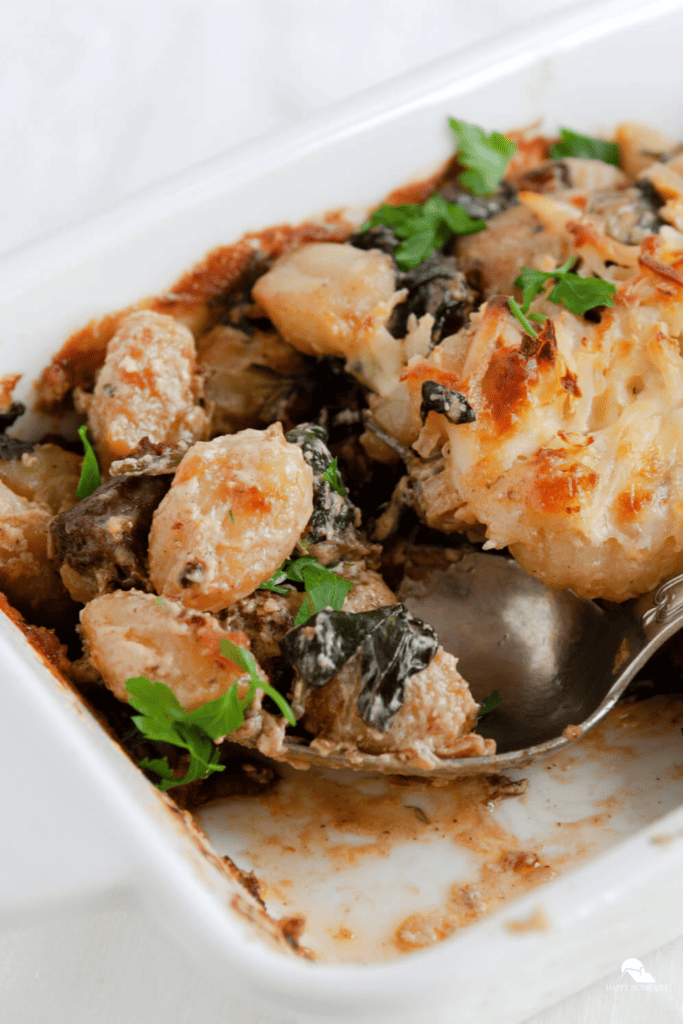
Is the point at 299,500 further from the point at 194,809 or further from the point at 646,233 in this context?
the point at 646,233

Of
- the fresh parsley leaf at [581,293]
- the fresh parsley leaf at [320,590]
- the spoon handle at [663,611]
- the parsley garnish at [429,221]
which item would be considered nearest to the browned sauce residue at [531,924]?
the fresh parsley leaf at [320,590]

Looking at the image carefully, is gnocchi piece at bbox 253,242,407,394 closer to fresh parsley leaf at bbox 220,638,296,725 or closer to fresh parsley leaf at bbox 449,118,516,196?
fresh parsley leaf at bbox 449,118,516,196

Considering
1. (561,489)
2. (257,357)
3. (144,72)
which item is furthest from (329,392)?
(144,72)

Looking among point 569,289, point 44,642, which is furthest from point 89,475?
point 569,289

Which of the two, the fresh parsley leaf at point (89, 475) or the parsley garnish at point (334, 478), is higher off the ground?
the fresh parsley leaf at point (89, 475)

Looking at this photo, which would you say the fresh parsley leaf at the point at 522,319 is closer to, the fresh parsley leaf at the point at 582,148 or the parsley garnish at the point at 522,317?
the parsley garnish at the point at 522,317

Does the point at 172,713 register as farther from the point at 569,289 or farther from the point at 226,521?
the point at 569,289

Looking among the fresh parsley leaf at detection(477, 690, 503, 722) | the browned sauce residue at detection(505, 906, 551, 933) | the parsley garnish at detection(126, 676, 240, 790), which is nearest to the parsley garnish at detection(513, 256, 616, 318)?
the fresh parsley leaf at detection(477, 690, 503, 722)

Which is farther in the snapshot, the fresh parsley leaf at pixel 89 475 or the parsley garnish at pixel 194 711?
the fresh parsley leaf at pixel 89 475
